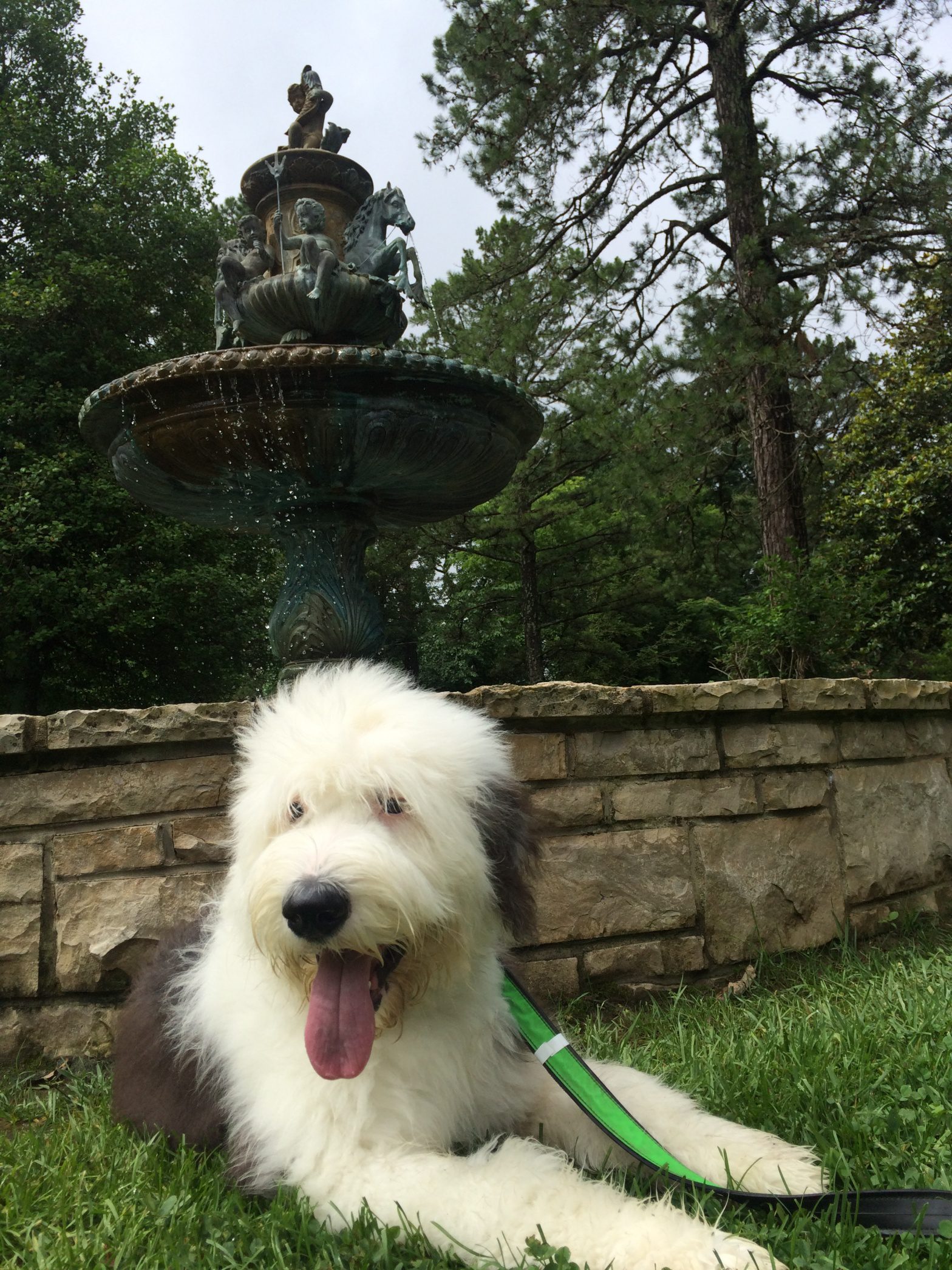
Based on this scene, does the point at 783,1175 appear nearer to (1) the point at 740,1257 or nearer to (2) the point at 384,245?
Result: (1) the point at 740,1257

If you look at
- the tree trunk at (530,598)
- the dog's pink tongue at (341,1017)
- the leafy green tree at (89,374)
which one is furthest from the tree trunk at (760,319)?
the leafy green tree at (89,374)

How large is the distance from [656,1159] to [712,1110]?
58 centimetres

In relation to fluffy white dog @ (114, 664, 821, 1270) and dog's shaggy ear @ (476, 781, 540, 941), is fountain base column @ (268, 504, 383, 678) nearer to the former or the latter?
fluffy white dog @ (114, 664, 821, 1270)

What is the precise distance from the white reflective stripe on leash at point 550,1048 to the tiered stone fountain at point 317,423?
9.05 feet

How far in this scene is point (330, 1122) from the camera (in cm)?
181

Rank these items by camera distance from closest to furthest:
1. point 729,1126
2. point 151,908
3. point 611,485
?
point 729,1126 < point 151,908 < point 611,485

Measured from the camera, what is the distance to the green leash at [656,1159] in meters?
1.69

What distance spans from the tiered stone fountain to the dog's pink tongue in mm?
2793

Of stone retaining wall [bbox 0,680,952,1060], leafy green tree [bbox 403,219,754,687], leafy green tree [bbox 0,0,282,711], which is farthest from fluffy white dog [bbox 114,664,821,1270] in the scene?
leafy green tree [bbox 0,0,282,711]

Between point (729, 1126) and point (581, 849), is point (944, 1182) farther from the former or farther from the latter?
point (581, 849)

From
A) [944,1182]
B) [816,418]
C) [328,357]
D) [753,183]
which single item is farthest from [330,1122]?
[753,183]

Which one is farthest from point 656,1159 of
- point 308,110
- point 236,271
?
point 308,110

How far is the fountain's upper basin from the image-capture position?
3988mm

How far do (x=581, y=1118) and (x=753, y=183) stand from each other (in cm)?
1051
